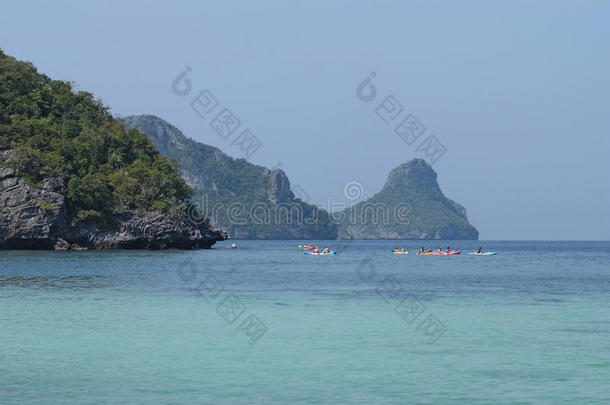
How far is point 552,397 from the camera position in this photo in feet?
47.5

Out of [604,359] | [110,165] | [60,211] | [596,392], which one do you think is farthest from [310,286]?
[110,165]

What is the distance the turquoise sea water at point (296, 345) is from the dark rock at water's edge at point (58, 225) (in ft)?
126

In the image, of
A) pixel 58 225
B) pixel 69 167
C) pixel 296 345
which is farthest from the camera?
pixel 69 167

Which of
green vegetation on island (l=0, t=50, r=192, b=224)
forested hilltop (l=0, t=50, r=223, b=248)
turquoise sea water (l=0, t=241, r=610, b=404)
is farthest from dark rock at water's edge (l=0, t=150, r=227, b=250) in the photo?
turquoise sea water (l=0, t=241, r=610, b=404)

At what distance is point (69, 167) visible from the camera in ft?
259

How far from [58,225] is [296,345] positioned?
6052 centimetres

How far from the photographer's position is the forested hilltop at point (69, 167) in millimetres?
74750

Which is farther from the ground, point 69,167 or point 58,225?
point 69,167

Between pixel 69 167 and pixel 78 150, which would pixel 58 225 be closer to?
pixel 69 167

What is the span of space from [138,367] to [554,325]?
1411 cm

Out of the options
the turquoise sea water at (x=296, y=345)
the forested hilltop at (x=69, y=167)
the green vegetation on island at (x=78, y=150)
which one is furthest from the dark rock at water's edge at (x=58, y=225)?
the turquoise sea water at (x=296, y=345)

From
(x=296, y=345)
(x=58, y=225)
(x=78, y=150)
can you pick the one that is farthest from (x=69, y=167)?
(x=296, y=345)

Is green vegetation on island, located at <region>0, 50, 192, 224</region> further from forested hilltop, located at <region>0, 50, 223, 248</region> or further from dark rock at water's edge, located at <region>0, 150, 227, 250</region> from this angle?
dark rock at water's edge, located at <region>0, 150, 227, 250</region>

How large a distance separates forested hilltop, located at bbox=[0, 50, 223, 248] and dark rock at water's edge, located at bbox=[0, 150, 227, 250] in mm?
100
